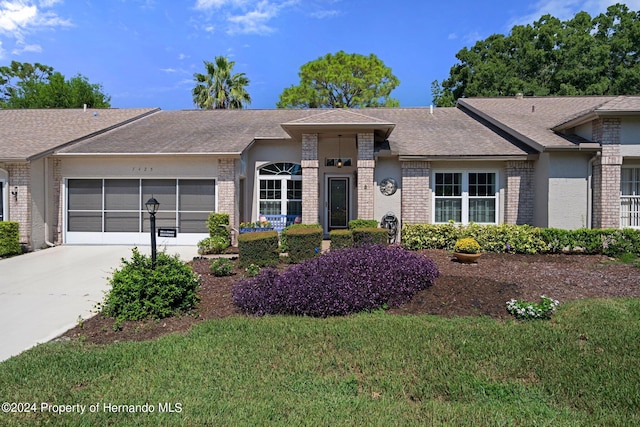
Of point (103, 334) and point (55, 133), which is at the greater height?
point (55, 133)

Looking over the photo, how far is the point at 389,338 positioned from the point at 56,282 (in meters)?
7.53

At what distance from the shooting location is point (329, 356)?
4184 mm

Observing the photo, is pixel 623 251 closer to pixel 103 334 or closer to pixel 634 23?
pixel 103 334

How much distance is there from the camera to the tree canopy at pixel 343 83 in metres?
32.6

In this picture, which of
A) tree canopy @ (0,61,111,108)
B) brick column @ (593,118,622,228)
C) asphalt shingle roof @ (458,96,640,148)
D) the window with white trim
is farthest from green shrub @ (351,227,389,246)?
tree canopy @ (0,61,111,108)

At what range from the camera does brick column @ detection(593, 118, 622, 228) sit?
11.0 m

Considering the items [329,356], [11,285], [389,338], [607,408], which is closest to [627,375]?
[607,408]

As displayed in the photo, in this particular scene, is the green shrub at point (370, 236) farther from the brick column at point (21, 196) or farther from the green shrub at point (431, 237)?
the brick column at point (21, 196)

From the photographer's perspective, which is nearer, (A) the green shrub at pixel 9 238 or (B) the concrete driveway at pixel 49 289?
(B) the concrete driveway at pixel 49 289

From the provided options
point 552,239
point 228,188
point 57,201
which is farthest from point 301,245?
point 57,201

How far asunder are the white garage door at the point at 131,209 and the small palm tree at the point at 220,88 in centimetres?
1576

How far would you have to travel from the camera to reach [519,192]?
12.6 metres

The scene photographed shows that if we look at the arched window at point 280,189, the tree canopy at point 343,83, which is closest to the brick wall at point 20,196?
the arched window at point 280,189

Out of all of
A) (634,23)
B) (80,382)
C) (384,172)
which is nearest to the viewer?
(80,382)
